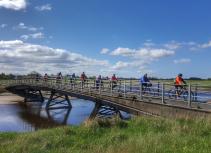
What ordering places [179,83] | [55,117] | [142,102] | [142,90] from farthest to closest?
1. [55,117]
2. [142,90]
3. [142,102]
4. [179,83]

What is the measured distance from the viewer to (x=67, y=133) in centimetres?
1484

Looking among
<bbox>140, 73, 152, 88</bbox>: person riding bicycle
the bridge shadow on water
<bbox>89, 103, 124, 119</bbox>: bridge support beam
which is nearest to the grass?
<bbox>140, 73, 152, 88</bbox>: person riding bicycle

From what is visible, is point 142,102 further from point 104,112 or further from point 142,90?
point 104,112

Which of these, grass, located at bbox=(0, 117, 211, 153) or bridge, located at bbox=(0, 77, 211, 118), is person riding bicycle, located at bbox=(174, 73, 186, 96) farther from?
grass, located at bbox=(0, 117, 211, 153)

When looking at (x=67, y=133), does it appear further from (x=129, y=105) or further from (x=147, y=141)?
(x=129, y=105)

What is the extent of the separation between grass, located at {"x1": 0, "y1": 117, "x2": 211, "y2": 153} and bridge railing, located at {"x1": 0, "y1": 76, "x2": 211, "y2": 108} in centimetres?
336

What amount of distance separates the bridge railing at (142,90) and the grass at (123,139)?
3.36 m

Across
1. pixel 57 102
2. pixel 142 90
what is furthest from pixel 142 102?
pixel 57 102

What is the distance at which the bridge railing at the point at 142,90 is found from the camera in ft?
64.2

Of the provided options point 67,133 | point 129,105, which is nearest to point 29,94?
point 129,105

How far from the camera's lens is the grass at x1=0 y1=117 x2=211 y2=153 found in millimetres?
11141

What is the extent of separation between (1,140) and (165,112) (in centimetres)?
864

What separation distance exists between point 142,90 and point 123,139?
11842mm

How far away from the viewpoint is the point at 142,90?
81.4 ft
